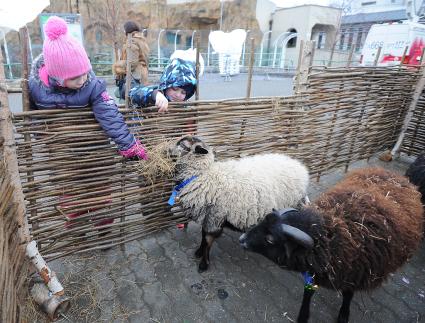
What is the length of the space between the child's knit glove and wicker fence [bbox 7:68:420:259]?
0.37ft

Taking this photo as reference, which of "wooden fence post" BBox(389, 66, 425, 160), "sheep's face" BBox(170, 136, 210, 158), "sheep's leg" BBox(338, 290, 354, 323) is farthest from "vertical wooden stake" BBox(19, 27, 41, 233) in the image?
"wooden fence post" BBox(389, 66, 425, 160)

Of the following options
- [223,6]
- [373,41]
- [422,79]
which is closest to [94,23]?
[223,6]

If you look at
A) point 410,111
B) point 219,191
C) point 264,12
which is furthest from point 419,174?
point 264,12

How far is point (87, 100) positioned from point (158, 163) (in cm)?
80

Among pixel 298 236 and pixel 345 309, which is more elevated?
pixel 298 236

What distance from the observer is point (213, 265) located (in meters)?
3.19

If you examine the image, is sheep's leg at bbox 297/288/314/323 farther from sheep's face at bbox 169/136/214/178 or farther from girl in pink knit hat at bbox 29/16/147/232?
girl in pink knit hat at bbox 29/16/147/232

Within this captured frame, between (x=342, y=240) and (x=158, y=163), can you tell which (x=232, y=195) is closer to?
(x=158, y=163)

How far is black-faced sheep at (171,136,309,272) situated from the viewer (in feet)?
9.30

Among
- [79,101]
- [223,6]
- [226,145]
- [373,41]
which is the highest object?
[223,6]

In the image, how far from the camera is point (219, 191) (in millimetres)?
2840

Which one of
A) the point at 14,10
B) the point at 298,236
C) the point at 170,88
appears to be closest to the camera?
the point at 298,236

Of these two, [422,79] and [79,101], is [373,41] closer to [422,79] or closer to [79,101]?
[422,79]

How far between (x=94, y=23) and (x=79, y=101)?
874 inches
